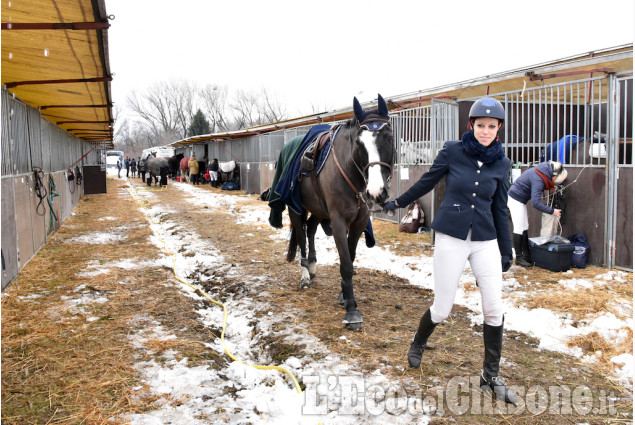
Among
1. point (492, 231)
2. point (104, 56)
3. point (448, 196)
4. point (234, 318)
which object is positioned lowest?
point (234, 318)

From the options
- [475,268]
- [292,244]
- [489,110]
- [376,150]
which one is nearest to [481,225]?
[475,268]

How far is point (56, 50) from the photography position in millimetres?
4473

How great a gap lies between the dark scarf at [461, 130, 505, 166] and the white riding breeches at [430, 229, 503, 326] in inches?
20.3

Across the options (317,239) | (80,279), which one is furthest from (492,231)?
A: (317,239)

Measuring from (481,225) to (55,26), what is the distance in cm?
380

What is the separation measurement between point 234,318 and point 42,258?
420 centimetres

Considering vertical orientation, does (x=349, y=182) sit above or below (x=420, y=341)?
above

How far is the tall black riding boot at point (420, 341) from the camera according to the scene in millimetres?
3186

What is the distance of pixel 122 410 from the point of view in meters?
2.72

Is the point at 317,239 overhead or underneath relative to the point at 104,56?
underneath

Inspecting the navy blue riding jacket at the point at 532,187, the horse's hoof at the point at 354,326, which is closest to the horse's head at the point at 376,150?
the horse's hoof at the point at 354,326

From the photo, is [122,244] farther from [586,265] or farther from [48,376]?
[586,265]

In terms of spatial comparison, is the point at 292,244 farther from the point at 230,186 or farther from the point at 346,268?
the point at 230,186

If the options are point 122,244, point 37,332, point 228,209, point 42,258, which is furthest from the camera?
point 228,209
